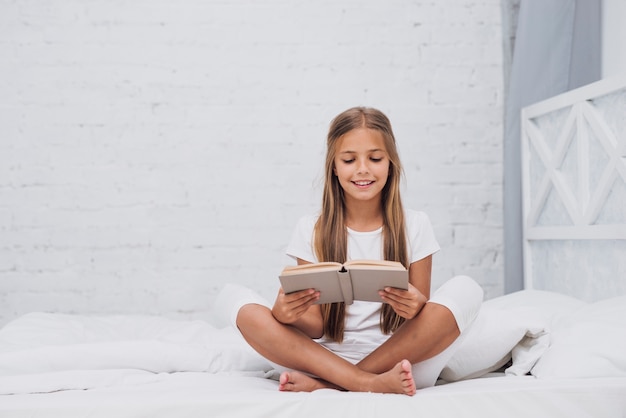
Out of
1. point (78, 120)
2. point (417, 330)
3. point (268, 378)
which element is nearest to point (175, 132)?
point (78, 120)

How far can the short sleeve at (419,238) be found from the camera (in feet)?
5.80

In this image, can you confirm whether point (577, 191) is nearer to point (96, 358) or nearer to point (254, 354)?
point (254, 354)

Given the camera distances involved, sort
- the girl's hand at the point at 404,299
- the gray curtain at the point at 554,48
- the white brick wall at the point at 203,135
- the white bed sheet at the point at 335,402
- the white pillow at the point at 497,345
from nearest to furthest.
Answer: the white bed sheet at the point at 335,402 < the girl's hand at the point at 404,299 < the white pillow at the point at 497,345 < the gray curtain at the point at 554,48 < the white brick wall at the point at 203,135

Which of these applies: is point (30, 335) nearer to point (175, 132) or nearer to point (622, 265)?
point (175, 132)

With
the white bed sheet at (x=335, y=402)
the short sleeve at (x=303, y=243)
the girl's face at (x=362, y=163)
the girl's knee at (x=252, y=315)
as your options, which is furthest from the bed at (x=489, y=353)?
the girl's face at (x=362, y=163)

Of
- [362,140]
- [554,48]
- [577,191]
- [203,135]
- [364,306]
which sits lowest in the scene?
[364,306]

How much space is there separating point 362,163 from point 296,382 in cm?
56

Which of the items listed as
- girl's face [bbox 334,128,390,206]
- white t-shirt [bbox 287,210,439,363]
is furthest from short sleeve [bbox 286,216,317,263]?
girl's face [bbox 334,128,390,206]

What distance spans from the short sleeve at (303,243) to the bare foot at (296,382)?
0.36 metres

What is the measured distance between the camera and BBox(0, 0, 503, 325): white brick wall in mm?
2828

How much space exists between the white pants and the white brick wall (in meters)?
1.24

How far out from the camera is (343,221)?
72.2 inches

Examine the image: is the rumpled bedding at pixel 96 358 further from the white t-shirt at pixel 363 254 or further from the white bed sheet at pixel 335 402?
the white t-shirt at pixel 363 254

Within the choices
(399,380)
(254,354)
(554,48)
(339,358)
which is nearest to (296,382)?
(339,358)
